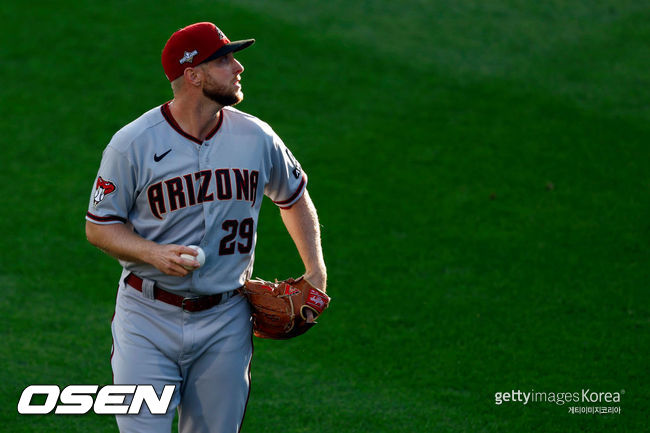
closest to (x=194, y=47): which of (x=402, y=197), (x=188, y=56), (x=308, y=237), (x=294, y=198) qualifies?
(x=188, y=56)

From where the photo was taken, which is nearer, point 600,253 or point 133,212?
point 133,212

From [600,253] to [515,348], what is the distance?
1.71 m

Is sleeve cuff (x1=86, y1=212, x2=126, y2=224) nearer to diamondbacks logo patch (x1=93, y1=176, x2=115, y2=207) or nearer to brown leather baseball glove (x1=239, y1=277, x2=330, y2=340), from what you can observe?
diamondbacks logo patch (x1=93, y1=176, x2=115, y2=207)

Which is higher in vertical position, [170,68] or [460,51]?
[170,68]

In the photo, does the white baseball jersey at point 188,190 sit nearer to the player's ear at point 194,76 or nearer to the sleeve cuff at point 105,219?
the sleeve cuff at point 105,219

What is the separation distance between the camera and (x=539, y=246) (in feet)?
23.5

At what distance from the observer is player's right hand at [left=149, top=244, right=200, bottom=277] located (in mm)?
3312

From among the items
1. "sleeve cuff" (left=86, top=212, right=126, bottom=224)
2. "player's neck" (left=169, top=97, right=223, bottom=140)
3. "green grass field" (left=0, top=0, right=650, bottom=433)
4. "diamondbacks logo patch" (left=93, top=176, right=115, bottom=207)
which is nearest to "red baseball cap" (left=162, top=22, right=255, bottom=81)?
"player's neck" (left=169, top=97, right=223, bottom=140)

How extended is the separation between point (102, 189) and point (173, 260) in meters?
0.45

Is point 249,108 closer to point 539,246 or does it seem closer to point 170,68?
point 539,246

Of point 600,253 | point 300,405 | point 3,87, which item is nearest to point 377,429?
point 300,405

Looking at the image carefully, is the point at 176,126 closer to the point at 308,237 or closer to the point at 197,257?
the point at 197,257

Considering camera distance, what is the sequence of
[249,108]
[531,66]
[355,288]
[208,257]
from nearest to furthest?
1. [208,257]
2. [355,288]
3. [249,108]
4. [531,66]

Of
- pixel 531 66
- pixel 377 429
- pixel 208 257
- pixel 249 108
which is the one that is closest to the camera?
pixel 208 257
